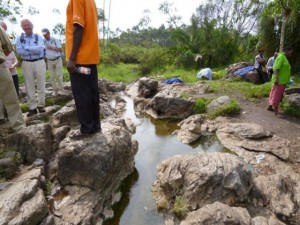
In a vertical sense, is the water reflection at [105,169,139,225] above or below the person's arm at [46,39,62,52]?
below

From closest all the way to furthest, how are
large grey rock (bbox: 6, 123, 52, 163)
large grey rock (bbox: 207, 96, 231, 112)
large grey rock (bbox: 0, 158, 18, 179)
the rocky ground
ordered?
1. large grey rock (bbox: 0, 158, 18, 179)
2. the rocky ground
3. large grey rock (bbox: 6, 123, 52, 163)
4. large grey rock (bbox: 207, 96, 231, 112)

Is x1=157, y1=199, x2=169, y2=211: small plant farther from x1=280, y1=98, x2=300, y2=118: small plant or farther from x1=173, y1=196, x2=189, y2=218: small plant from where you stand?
x1=280, y1=98, x2=300, y2=118: small plant

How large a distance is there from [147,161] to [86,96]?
2.52m

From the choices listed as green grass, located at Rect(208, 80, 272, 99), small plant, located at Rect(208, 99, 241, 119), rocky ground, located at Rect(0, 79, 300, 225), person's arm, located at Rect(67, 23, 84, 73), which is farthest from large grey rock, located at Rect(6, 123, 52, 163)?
green grass, located at Rect(208, 80, 272, 99)

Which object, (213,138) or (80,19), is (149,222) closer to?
(80,19)

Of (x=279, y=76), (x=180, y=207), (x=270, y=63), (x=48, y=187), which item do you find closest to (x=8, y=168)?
(x=48, y=187)

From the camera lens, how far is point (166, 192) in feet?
15.5

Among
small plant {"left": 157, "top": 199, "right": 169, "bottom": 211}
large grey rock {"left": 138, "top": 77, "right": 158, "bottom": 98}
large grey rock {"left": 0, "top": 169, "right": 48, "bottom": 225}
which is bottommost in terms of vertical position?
large grey rock {"left": 138, "top": 77, "right": 158, "bottom": 98}

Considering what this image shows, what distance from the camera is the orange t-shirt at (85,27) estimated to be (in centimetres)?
365

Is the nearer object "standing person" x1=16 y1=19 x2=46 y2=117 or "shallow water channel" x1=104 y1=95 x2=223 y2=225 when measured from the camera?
"shallow water channel" x1=104 y1=95 x2=223 y2=225

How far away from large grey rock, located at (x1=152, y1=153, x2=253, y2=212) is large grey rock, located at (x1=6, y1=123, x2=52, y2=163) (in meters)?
2.03

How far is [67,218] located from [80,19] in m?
2.60

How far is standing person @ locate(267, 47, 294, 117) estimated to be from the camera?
304 inches

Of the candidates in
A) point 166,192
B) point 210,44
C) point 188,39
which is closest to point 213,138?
point 166,192
